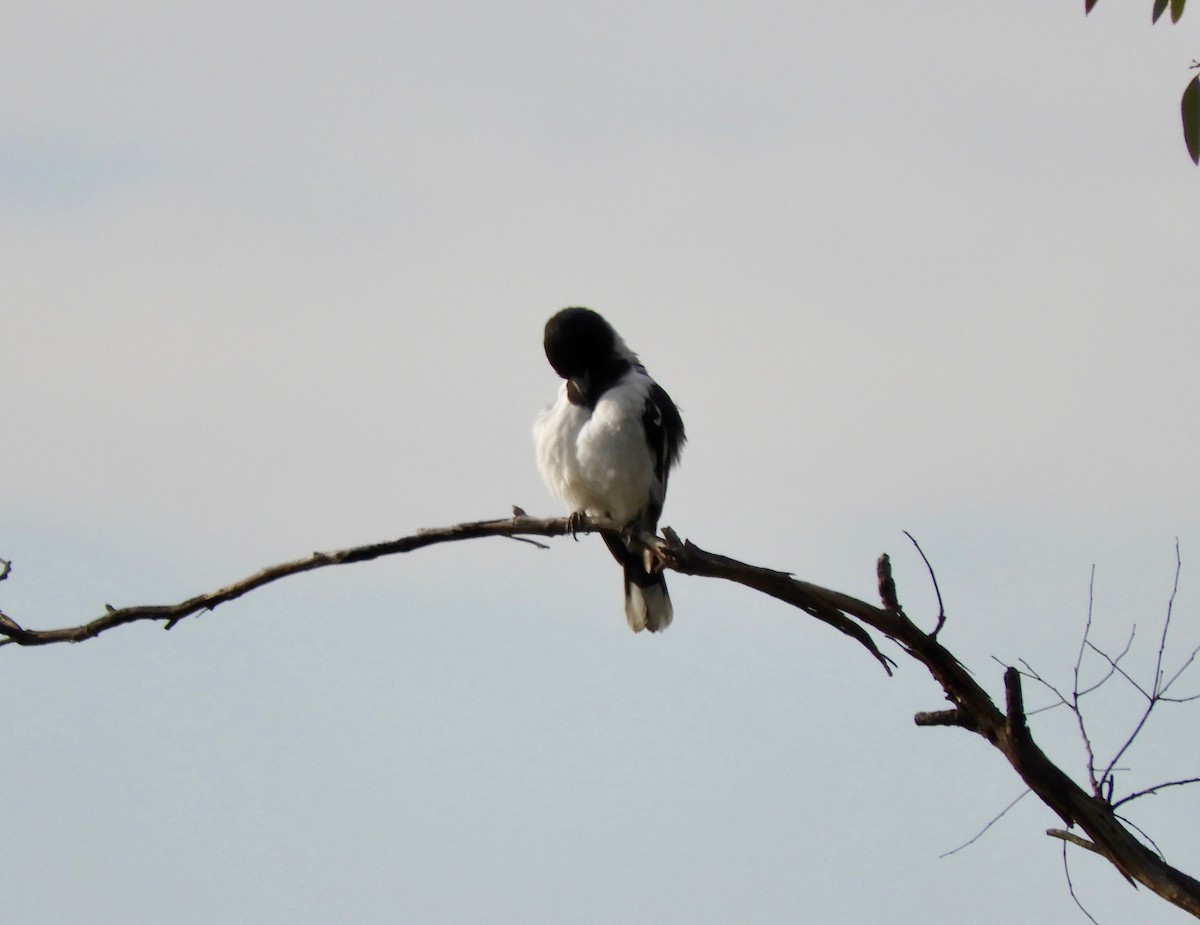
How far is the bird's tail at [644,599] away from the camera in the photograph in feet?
28.7

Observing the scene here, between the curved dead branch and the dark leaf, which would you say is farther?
the curved dead branch

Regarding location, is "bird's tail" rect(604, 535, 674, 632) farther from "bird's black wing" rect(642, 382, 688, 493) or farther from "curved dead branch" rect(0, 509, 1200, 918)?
"curved dead branch" rect(0, 509, 1200, 918)

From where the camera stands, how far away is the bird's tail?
344 inches

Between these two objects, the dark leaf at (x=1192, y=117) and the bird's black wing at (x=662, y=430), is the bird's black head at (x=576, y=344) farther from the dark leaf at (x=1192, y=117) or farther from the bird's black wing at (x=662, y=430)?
the dark leaf at (x=1192, y=117)

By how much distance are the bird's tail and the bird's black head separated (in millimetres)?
986

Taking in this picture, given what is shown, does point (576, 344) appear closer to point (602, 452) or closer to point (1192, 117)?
point (602, 452)

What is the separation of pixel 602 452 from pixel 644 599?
1.16 metres

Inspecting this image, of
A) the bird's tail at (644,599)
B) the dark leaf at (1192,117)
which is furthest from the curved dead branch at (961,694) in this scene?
the bird's tail at (644,599)

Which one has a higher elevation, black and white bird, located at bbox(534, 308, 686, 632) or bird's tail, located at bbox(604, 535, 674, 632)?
black and white bird, located at bbox(534, 308, 686, 632)

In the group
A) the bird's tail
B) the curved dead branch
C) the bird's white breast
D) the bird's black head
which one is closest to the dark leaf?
Result: the curved dead branch

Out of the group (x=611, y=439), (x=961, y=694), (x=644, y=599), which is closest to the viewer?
(x=961, y=694)

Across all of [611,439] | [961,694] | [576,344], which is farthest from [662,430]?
[961,694]

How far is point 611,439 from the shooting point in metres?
7.99

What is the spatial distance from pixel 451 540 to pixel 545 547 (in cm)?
33
